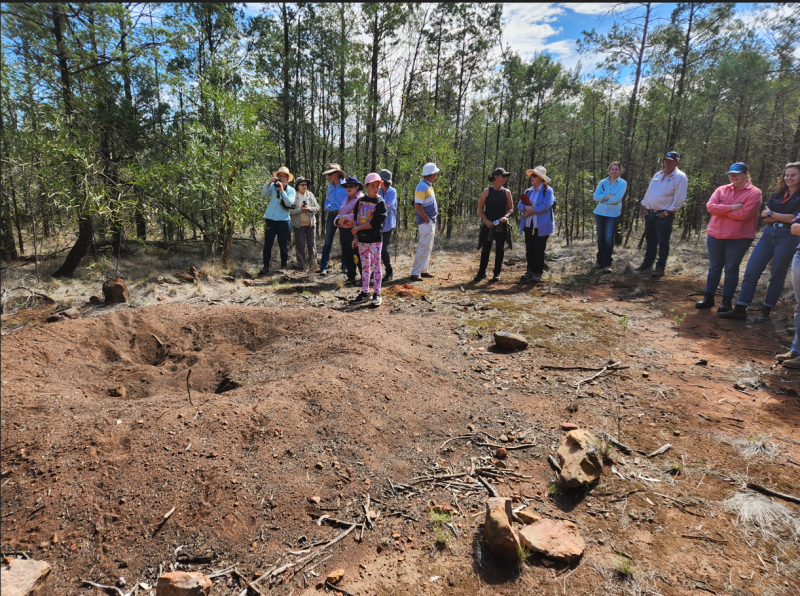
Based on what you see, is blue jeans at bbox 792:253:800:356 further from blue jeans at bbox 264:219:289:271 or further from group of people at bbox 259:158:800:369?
blue jeans at bbox 264:219:289:271

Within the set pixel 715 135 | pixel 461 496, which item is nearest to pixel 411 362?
pixel 461 496

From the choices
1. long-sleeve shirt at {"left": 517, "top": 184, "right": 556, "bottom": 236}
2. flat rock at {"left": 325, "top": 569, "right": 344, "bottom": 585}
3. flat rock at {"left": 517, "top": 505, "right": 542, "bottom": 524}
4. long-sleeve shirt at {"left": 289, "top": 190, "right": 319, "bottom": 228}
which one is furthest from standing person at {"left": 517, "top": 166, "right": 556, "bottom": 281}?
flat rock at {"left": 325, "top": 569, "right": 344, "bottom": 585}

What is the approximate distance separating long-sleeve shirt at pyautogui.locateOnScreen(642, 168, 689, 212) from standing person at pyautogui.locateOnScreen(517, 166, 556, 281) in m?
1.74

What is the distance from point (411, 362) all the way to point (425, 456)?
1.24 meters

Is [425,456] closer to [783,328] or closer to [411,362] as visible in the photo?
[411,362]

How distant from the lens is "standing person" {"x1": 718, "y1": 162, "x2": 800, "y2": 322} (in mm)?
4750

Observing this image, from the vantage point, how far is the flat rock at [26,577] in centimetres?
151

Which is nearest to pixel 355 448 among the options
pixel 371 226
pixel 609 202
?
pixel 371 226

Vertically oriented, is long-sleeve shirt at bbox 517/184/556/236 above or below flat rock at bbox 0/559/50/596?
above

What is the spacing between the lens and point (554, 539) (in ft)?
6.72

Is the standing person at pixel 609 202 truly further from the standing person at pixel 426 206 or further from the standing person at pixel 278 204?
the standing person at pixel 278 204

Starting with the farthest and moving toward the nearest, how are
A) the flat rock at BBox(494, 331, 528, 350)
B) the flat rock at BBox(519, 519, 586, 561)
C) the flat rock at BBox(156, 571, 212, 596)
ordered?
1. the flat rock at BBox(494, 331, 528, 350)
2. the flat rock at BBox(519, 519, 586, 561)
3. the flat rock at BBox(156, 571, 212, 596)

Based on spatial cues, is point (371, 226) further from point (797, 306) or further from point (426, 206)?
point (797, 306)

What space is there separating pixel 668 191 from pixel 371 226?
5.34 m
